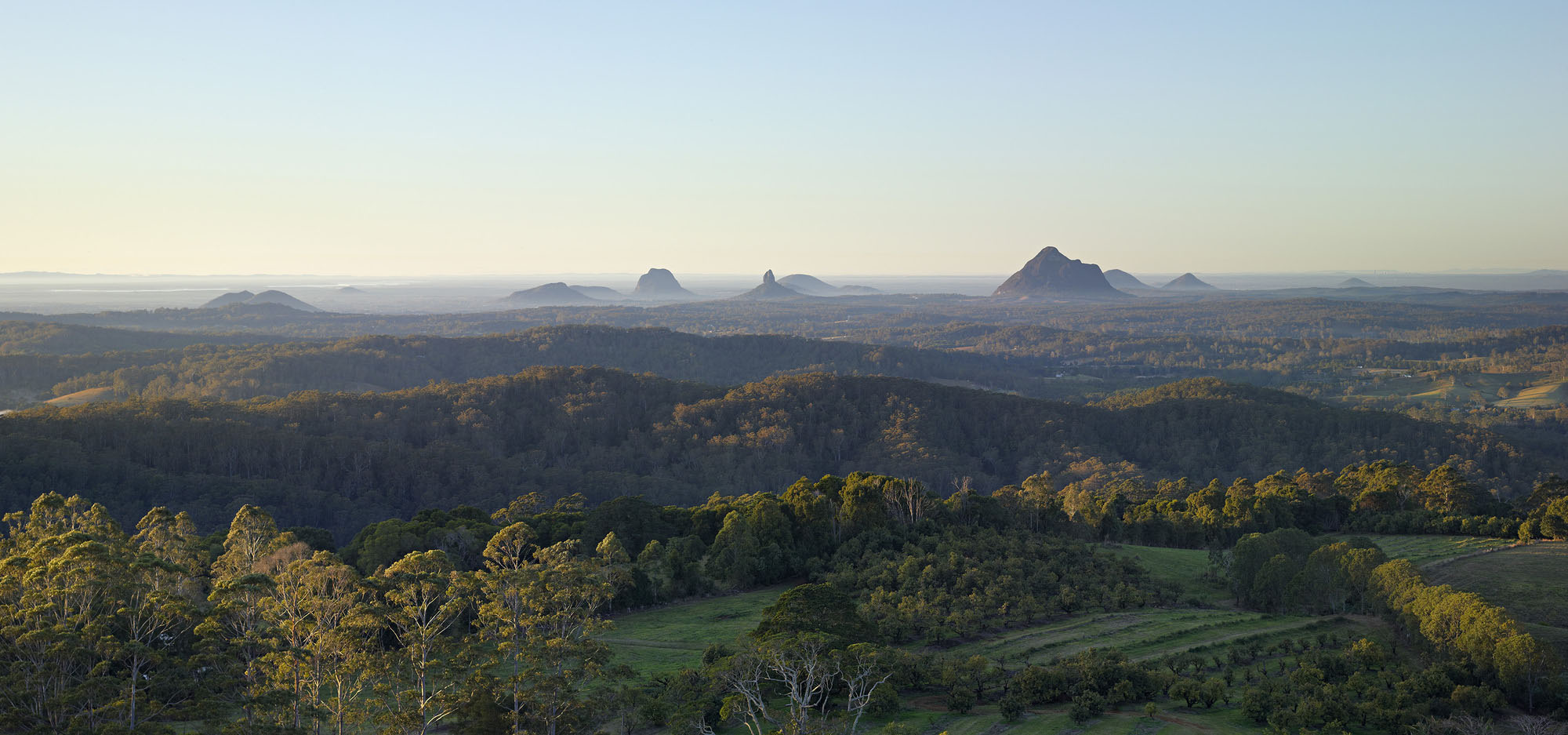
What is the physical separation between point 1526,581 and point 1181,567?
1725 cm

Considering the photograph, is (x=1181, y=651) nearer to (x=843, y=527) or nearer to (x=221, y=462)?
(x=843, y=527)

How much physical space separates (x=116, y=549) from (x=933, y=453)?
96.8m

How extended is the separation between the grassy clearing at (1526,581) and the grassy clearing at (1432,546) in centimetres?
229

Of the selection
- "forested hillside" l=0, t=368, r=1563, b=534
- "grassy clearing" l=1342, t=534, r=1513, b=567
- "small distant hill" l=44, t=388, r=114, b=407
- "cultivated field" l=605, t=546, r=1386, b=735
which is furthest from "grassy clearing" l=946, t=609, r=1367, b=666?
"small distant hill" l=44, t=388, r=114, b=407

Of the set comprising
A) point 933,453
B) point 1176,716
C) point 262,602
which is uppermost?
point 262,602

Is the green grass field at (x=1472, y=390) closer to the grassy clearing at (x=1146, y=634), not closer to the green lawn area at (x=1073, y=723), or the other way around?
the grassy clearing at (x=1146, y=634)

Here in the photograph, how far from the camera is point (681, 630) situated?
4256 centimetres

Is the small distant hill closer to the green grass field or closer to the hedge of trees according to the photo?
the hedge of trees

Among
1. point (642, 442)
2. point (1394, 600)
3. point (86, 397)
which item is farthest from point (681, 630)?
point (86, 397)

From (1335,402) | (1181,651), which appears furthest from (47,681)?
(1335,402)

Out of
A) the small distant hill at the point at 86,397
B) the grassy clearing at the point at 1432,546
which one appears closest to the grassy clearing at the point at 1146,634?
the grassy clearing at the point at 1432,546

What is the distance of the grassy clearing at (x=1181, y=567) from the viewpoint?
5100cm

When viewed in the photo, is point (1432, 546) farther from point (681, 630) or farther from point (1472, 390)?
point (1472, 390)

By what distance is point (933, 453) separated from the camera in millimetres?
118562
